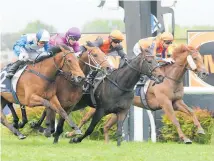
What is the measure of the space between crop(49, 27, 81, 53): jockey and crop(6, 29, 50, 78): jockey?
13 centimetres

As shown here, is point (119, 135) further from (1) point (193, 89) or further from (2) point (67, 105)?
(1) point (193, 89)

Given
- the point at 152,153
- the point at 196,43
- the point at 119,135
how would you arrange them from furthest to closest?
the point at 196,43
the point at 119,135
the point at 152,153

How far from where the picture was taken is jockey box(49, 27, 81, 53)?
9.97 m

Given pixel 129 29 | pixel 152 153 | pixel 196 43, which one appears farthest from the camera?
pixel 196 43

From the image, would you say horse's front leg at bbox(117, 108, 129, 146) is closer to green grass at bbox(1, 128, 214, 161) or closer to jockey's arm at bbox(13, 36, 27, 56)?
green grass at bbox(1, 128, 214, 161)

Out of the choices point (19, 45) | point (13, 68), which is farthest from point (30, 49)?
point (13, 68)

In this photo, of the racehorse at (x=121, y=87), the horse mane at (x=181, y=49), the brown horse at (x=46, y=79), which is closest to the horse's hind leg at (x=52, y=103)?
the brown horse at (x=46, y=79)

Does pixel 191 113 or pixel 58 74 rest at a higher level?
pixel 58 74

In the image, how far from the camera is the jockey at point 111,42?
1044 centimetres

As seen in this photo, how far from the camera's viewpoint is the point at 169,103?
1116 centimetres

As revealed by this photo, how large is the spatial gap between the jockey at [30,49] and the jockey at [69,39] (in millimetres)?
127

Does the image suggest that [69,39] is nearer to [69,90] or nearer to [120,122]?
[69,90]

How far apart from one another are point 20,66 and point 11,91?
1.19 feet

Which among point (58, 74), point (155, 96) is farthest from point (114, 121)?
point (58, 74)
